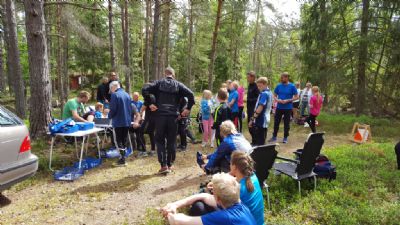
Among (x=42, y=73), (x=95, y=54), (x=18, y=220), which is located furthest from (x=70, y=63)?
(x=18, y=220)

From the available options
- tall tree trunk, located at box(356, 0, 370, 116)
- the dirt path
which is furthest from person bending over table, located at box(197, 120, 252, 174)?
tall tree trunk, located at box(356, 0, 370, 116)

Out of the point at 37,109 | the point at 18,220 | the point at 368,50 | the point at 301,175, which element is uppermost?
the point at 368,50

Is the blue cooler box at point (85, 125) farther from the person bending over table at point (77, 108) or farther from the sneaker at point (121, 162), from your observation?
the sneaker at point (121, 162)

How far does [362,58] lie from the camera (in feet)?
41.1

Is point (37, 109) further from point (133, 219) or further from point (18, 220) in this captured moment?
point (133, 219)

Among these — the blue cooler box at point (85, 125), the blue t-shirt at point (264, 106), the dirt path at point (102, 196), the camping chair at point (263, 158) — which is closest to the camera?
the dirt path at point (102, 196)

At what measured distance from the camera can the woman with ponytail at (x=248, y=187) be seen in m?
2.93

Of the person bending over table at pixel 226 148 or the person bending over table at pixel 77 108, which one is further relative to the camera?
the person bending over table at pixel 77 108

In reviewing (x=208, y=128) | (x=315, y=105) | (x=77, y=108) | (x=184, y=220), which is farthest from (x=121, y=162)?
(x=315, y=105)

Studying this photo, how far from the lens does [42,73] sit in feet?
23.5

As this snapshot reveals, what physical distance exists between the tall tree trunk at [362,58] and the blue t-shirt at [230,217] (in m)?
11.9

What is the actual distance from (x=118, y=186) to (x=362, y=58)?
1124cm

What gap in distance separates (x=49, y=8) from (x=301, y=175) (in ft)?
53.2

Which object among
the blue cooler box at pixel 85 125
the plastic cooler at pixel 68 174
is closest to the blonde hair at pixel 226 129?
the plastic cooler at pixel 68 174
